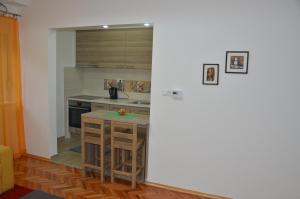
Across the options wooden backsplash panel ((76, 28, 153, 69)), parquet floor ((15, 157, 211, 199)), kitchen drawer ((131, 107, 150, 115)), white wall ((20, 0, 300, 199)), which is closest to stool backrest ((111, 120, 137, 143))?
white wall ((20, 0, 300, 199))

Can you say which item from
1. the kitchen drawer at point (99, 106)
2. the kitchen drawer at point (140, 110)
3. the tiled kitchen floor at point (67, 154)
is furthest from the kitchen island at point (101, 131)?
the kitchen drawer at point (99, 106)

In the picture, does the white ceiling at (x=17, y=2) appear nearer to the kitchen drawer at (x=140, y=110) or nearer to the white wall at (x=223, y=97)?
the white wall at (x=223, y=97)

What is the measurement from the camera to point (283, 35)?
2.43m

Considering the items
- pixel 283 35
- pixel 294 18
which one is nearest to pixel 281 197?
pixel 283 35

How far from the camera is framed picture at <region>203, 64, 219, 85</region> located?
2721mm

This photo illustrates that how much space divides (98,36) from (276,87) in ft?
11.7

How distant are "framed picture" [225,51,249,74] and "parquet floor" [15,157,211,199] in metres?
1.70

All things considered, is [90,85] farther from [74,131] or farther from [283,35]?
[283,35]

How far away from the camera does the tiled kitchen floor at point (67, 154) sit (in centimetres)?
377

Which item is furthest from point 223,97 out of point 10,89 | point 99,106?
point 10,89

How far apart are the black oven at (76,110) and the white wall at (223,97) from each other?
2.00 m

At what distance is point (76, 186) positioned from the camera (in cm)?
306

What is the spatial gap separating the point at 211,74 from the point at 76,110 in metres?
3.21

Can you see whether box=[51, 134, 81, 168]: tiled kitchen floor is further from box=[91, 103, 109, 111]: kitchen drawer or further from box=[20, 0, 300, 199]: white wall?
box=[20, 0, 300, 199]: white wall
